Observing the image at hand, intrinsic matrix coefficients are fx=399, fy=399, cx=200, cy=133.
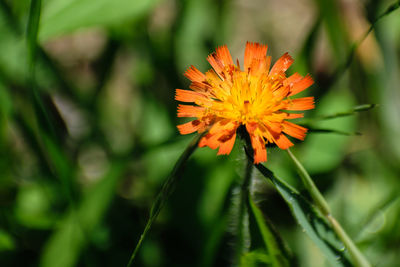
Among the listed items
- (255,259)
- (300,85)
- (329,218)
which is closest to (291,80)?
(300,85)

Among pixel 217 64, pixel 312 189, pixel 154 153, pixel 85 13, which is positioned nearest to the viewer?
pixel 312 189

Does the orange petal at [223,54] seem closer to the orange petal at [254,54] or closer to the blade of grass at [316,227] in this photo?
the orange petal at [254,54]

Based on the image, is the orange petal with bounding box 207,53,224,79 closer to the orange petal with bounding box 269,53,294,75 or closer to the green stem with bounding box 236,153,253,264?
the orange petal with bounding box 269,53,294,75

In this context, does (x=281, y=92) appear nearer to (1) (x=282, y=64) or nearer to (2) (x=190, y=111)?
(1) (x=282, y=64)

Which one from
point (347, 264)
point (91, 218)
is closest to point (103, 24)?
point (91, 218)

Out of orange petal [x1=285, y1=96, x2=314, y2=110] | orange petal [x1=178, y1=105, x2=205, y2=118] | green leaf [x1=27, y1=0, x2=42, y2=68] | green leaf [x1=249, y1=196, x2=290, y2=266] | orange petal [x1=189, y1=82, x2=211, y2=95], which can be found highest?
green leaf [x1=27, y1=0, x2=42, y2=68]

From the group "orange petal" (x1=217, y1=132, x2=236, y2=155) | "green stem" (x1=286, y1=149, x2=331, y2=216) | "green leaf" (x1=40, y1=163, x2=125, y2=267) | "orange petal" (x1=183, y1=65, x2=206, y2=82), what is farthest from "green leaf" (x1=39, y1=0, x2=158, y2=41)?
"green stem" (x1=286, y1=149, x2=331, y2=216)
